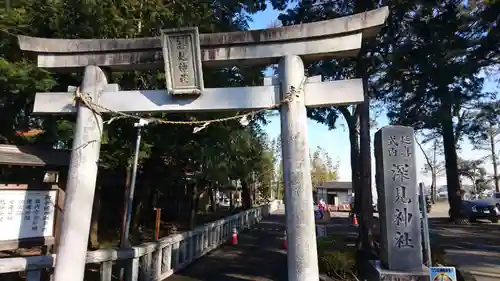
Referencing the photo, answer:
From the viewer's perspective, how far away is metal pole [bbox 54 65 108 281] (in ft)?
19.3

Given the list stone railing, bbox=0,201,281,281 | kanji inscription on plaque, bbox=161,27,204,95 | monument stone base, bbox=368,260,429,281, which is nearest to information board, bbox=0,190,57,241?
stone railing, bbox=0,201,281,281

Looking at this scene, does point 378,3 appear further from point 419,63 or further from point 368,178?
point 368,178

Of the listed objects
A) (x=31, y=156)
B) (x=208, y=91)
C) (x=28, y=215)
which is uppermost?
(x=208, y=91)

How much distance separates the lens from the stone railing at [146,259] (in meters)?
6.02

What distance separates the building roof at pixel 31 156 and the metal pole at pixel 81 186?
918 mm

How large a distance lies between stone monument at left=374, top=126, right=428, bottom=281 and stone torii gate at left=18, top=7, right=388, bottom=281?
123 centimetres

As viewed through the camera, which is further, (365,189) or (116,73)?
(365,189)

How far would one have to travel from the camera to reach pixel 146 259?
7.91 m

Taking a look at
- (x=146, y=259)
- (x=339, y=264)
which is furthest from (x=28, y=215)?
(x=339, y=264)

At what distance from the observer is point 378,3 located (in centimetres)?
1122

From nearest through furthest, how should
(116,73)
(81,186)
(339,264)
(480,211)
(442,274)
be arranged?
(442,274)
(81,186)
(339,264)
(116,73)
(480,211)

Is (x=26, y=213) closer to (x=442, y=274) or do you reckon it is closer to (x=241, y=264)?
(x=241, y=264)

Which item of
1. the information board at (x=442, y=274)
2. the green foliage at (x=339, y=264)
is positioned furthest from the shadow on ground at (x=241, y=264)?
the information board at (x=442, y=274)

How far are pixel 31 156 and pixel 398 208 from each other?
21.8 ft
